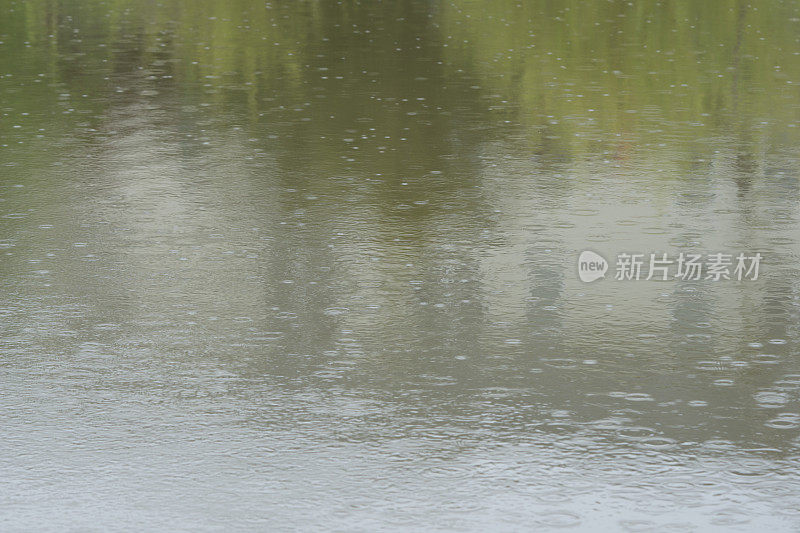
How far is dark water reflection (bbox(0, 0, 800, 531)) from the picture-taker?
567 centimetres

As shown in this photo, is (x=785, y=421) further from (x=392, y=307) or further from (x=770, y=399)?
(x=392, y=307)

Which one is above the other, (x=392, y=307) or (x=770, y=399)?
(x=392, y=307)

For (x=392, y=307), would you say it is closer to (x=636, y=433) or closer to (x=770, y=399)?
(x=636, y=433)

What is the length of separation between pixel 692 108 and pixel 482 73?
395 cm

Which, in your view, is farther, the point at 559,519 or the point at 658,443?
the point at 658,443

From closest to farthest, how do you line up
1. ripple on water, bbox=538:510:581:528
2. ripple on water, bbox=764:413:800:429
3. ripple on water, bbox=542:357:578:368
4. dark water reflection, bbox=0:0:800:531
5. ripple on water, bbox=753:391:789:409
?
ripple on water, bbox=538:510:581:528 → dark water reflection, bbox=0:0:800:531 → ripple on water, bbox=764:413:800:429 → ripple on water, bbox=753:391:789:409 → ripple on water, bbox=542:357:578:368

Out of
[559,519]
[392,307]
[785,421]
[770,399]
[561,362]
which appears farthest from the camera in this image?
[392,307]

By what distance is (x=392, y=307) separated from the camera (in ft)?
27.1

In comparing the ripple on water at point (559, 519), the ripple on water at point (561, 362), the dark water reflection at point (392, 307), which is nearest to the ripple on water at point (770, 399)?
the dark water reflection at point (392, 307)

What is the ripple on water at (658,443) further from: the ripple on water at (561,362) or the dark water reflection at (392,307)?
the ripple on water at (561,362)

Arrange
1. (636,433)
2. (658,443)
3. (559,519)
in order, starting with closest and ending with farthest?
(559,519) < (658,443) < (636,433)

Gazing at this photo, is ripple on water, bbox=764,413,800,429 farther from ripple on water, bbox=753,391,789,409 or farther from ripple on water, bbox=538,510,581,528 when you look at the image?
Answer: ripple on water, bbox=538,510,581,528

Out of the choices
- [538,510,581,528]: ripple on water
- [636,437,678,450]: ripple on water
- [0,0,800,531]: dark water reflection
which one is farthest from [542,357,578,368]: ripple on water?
[538,510,581,528]: ripple on water

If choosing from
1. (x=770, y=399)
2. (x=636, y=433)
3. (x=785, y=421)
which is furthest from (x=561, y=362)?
(x=785, y=421)
